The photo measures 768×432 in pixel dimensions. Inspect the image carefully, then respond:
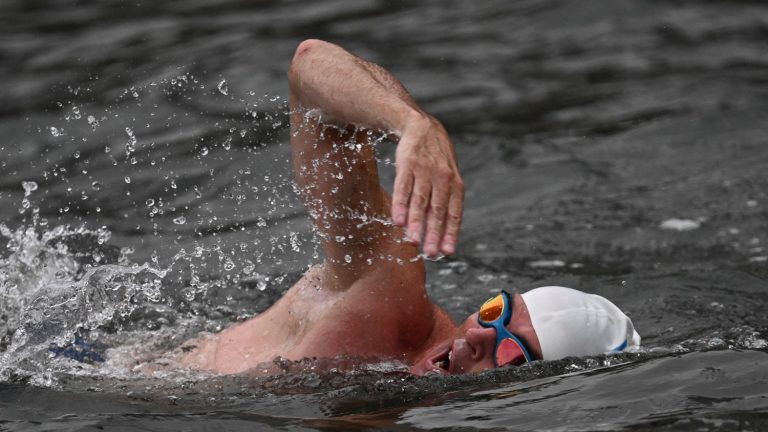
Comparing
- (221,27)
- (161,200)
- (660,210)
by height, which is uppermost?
(221,27)

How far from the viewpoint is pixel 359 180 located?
15.9ft

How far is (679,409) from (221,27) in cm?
722

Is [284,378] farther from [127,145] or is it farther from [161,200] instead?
[127,145]

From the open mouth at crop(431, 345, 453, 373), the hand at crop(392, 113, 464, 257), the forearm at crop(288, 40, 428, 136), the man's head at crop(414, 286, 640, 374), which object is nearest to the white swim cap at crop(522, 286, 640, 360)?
the man's head at crop(414, 286, 640, 374)

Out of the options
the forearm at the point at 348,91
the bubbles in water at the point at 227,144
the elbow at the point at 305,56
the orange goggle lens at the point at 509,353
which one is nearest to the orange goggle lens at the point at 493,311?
the orange goggle lens at the point at 509,353

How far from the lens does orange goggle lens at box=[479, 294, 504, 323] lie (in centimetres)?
489

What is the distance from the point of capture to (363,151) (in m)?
4.80

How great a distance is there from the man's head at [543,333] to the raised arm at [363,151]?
1.82ft

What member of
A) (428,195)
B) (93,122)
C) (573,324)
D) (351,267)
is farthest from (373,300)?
(93,122)

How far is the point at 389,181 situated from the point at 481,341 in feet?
11.4

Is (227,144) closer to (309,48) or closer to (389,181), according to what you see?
(389,181)

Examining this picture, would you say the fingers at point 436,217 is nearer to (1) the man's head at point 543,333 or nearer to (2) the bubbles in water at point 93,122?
(1) the man's head at point 543,333

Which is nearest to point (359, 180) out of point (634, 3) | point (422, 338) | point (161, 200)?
point (422, 338)

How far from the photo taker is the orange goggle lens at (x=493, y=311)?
16.1 ft
